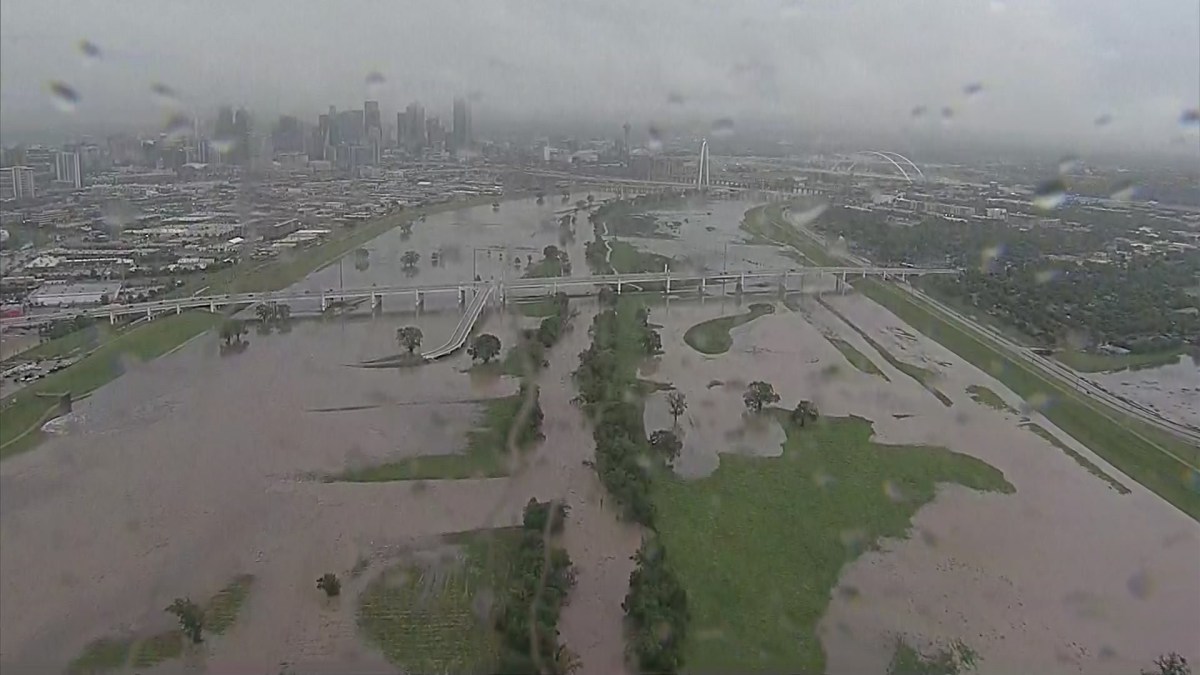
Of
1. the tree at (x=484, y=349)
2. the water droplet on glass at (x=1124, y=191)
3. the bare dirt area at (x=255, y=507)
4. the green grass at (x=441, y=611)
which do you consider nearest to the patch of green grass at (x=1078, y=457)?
the bare dirt area at (x=255, y=507)

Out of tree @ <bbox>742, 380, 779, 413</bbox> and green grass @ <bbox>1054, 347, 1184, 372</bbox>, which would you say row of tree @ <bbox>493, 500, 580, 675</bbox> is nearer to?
tree @ <bbox>742, 380, 779, 413</bbox>


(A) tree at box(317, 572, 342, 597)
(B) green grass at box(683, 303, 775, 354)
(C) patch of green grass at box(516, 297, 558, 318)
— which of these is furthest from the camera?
(C) patch of green grass at box(516, 297, 558, 318)

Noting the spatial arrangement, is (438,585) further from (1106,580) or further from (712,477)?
(1106,580)

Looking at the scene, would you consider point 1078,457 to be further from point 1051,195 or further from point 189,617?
point 1051,195

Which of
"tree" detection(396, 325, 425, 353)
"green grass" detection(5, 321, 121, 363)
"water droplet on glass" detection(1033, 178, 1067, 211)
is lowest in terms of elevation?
"tree" detection(396, 325, 425, 353)

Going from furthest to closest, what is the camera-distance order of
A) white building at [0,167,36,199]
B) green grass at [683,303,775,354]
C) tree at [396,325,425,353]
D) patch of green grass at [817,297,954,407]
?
green grass at [683,303,775,354]
tree at [396,325,425,353]
patch of green grass at [817,297,954,407]
white building at [0,167,36,199]

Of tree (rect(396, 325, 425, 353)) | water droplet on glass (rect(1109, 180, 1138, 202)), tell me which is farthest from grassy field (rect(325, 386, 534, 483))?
water droplet on glass (rect(1109, 180, 1138, 202))
